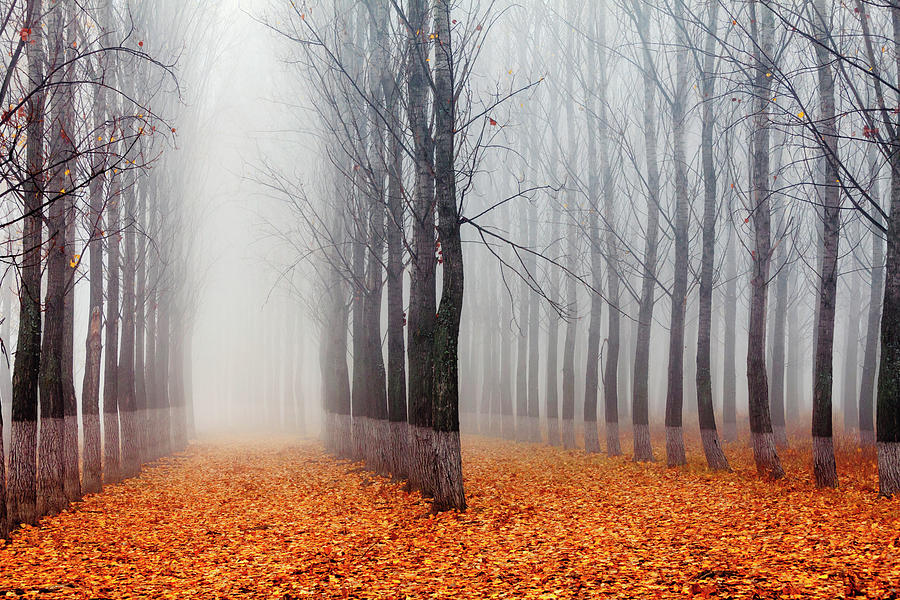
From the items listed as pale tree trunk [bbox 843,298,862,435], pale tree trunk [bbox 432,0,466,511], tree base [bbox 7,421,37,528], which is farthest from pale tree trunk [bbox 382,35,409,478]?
pale tree trunk [bbox 843,298,862,435]

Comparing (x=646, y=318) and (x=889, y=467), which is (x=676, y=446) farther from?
(x=889, y=467)

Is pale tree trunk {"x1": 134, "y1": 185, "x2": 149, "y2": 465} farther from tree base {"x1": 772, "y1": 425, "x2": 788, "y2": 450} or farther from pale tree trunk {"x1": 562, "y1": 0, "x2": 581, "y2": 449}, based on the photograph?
tree base {"x1": 772, "y1": 425, "x2": 788, "y2": 450}

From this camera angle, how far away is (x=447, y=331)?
845 centimetres

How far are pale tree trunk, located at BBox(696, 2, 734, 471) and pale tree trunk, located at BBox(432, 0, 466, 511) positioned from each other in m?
4.76

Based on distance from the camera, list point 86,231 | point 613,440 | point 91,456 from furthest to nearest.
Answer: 1. point 86,231
2. point 613,440
3. point 91,456

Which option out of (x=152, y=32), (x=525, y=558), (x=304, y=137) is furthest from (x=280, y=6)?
(x=525, y=558)

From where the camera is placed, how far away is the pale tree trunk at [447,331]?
8422 millimetres

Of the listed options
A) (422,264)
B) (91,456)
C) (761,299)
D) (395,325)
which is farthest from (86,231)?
(761,299)

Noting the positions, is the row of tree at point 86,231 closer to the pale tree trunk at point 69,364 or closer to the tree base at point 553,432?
the pale tree trunk at point 69,364

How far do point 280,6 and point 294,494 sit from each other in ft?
40.8

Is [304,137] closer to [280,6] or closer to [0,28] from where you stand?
[280,6]

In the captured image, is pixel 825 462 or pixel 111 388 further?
pixel 111 388

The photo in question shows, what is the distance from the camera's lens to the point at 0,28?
6184 mm

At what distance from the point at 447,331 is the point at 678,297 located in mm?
6056
